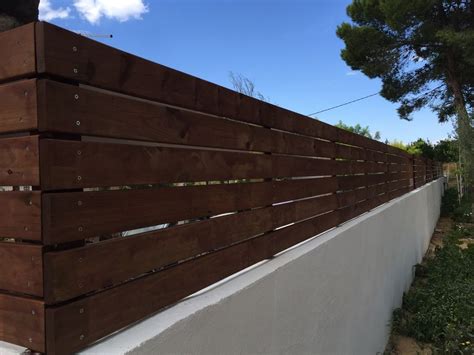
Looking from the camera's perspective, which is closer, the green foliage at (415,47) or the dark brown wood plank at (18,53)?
the dark brown wood plank at (18,53)

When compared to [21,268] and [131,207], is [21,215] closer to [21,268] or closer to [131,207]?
[21,268]

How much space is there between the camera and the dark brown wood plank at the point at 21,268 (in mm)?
1154

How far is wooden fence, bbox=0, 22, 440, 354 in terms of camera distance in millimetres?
1174

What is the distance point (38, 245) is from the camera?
3.81ft

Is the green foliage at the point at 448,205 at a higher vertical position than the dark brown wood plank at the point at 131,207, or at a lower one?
lower

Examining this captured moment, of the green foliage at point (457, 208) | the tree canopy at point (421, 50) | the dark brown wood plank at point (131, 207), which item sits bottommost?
the green foliage at point (457, 208)

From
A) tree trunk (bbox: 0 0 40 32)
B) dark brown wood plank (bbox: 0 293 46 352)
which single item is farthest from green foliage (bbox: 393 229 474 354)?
tree trunk (bbox: 0 0 40 32)

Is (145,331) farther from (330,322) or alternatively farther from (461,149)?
(461,149)

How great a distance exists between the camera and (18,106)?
121cm

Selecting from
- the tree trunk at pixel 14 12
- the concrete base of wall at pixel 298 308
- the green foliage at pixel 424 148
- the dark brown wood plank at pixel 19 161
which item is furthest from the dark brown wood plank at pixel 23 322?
the green foliage at pixel 424 148

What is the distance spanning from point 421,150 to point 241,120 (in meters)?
24.0

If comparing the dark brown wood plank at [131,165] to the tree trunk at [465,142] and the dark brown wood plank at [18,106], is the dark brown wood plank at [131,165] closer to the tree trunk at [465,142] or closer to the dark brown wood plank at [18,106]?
the dark brown wood plank at [18,106]

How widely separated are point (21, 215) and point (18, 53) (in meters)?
0.45

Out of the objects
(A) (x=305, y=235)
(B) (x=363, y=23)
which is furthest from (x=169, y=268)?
(B) (x=363, y=23)
